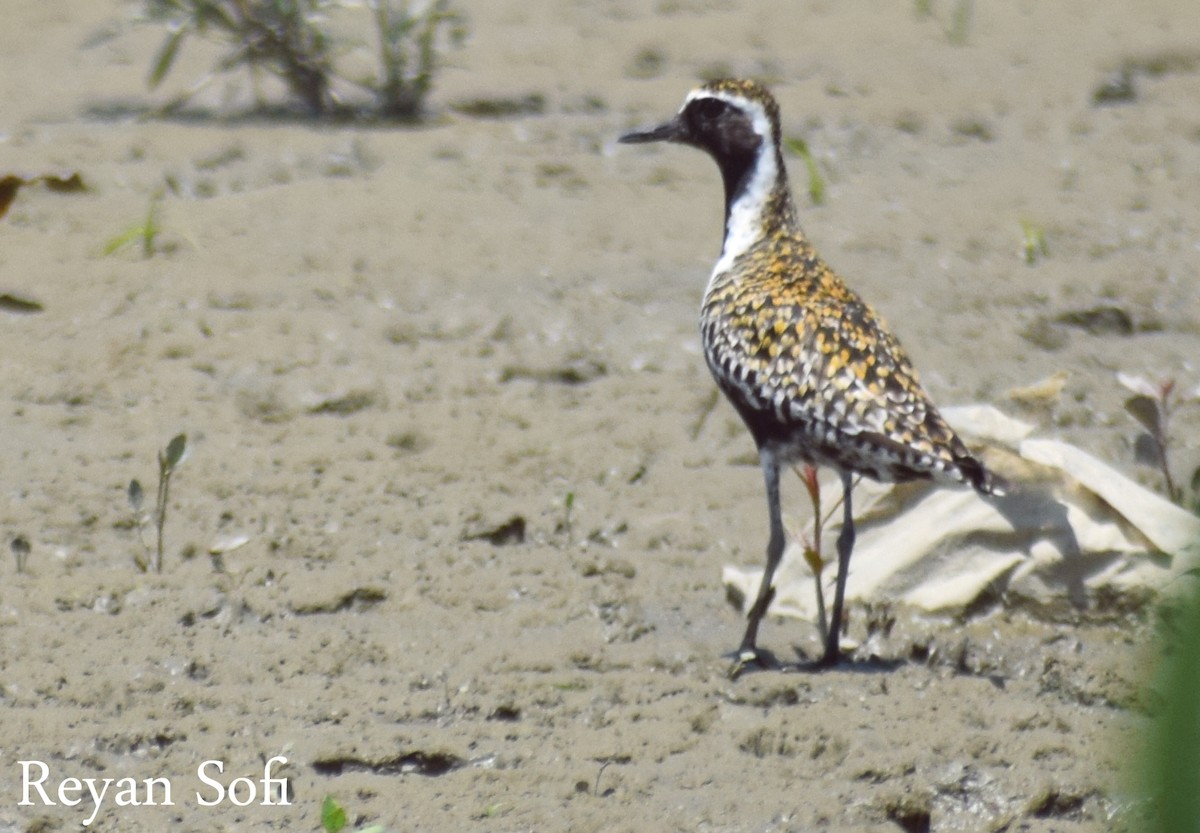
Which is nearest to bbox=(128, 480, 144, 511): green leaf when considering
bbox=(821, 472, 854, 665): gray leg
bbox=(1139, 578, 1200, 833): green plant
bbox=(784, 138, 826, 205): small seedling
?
bbox=(821, 472, 854, 665): gray leg

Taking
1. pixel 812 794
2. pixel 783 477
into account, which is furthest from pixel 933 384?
pixel 812 794

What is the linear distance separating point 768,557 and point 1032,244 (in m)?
3.37

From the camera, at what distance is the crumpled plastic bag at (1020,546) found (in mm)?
4371

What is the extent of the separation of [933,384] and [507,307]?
1.64 m

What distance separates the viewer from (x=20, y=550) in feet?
14.8

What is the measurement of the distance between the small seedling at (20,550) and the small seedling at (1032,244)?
14.3 feet

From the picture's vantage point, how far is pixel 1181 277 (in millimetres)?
7016

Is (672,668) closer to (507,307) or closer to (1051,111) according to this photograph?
(507,307)

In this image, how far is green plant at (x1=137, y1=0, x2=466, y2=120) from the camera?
26.9 ft

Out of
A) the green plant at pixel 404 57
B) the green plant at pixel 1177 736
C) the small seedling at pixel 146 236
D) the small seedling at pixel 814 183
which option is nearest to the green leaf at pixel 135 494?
the small seedling at pixel 146 236

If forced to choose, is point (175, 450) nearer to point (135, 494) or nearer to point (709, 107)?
point (135, 494)

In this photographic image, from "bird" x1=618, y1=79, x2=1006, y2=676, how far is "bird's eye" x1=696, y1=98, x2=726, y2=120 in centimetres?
2

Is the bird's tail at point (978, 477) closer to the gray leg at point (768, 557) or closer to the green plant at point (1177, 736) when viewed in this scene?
the gray leg at point (768, 557)

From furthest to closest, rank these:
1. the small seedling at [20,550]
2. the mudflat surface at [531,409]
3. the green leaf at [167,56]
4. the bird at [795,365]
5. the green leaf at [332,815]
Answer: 1. the green leaf at [167,56]
2. the small seedling at [20,550]
3. the bird at [795,365]
4. the mudflat surface at [531,409]
5. the green leaf at [332,815]
